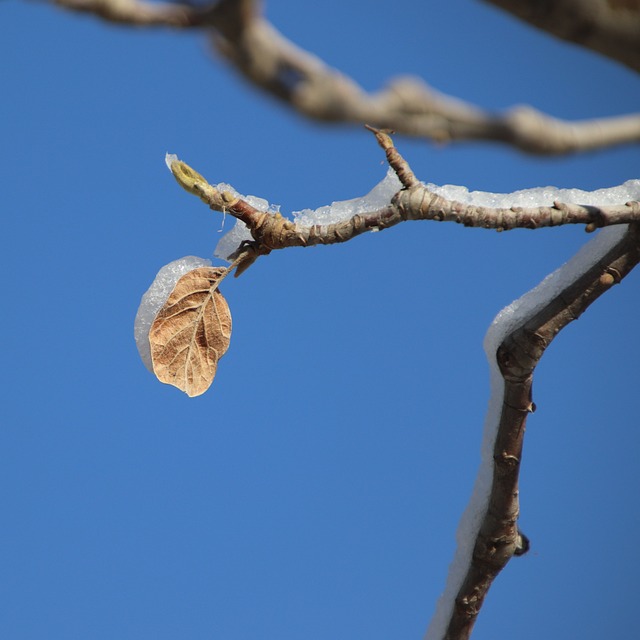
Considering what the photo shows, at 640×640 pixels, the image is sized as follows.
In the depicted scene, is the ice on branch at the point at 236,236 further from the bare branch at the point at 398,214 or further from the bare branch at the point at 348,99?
the bare branch at the point at 348,99

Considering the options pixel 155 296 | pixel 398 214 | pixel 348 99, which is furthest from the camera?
pixel 155 296

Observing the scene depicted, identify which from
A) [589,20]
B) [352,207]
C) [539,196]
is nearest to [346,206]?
[352,207]

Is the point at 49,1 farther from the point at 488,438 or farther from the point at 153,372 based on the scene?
the point at 488,438

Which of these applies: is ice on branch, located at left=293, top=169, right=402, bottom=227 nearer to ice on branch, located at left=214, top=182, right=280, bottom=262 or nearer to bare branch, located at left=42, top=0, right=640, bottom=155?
ice on branch, located at left=214, top=182, right=280, bottom=262

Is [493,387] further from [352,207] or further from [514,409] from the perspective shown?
[352,207]

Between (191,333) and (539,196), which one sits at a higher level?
(539,196)

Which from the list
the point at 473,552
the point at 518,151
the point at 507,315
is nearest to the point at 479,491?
the point at 473,552

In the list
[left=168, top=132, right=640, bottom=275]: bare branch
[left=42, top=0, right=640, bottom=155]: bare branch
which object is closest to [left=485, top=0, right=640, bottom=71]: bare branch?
[left=42, top=0, right=640, bottom=155]: bare branch
